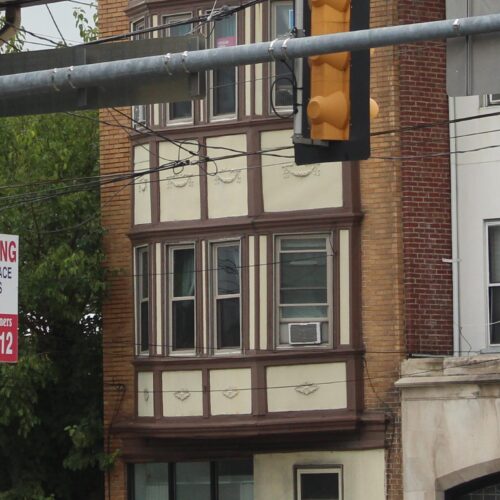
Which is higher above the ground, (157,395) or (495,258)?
(495,258)

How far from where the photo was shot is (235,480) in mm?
24516

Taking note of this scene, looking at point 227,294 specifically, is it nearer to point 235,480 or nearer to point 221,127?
point 221,127

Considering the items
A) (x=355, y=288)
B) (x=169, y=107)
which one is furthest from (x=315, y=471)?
(x=169, y=107)

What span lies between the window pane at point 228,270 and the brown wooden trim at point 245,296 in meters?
0.20

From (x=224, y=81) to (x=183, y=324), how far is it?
372 cm

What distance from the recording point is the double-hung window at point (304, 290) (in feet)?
76.9

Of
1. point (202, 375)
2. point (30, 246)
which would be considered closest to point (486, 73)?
point (202, 375)

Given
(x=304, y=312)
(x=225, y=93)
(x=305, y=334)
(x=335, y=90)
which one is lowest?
(x=305, y=334)

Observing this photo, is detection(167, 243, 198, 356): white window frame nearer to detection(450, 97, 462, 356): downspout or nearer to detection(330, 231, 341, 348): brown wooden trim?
detection(330, 231, 341, 348): brown wooden trim

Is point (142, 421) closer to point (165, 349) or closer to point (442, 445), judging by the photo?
point (165, 349)

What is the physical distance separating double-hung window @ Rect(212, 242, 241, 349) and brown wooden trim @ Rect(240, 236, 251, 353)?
0.53 ft

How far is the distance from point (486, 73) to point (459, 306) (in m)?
11.8

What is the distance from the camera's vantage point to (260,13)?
24.0 m

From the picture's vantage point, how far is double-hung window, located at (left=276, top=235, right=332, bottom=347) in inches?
923
